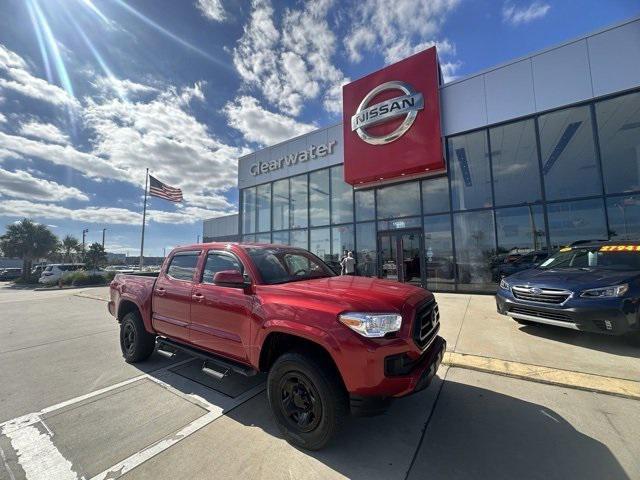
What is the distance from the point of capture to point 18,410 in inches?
128

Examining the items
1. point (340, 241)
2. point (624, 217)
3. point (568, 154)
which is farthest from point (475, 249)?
point (340, 241)

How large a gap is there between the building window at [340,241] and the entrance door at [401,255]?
1.46 meters

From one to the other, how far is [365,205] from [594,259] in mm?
8717

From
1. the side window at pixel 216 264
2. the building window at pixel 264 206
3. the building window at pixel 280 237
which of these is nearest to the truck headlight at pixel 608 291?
the side window at pixel 216 264

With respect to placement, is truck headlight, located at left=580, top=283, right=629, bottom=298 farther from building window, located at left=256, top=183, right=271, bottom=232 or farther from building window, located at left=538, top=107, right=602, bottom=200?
building window, located at left=256, top=183, right=271, bottom=232

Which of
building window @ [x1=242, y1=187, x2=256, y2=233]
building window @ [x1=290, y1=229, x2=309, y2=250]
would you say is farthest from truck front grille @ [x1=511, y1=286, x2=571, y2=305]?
building window @ [x1=242, y1=187, x2=256, y2=233]

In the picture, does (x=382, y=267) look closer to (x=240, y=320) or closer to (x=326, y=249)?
(x=326, y=249)

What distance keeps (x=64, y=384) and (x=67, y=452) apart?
1.86 m

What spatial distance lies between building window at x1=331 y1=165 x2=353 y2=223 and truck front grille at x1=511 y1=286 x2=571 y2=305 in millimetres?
8881

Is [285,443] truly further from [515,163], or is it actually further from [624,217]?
[515,163]

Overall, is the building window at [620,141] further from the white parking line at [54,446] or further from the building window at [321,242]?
the white parking line at [54,446]

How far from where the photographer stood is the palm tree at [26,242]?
31016mm

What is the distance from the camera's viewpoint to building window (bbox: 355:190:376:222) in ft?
43.7

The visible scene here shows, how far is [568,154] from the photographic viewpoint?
9.77 meters
